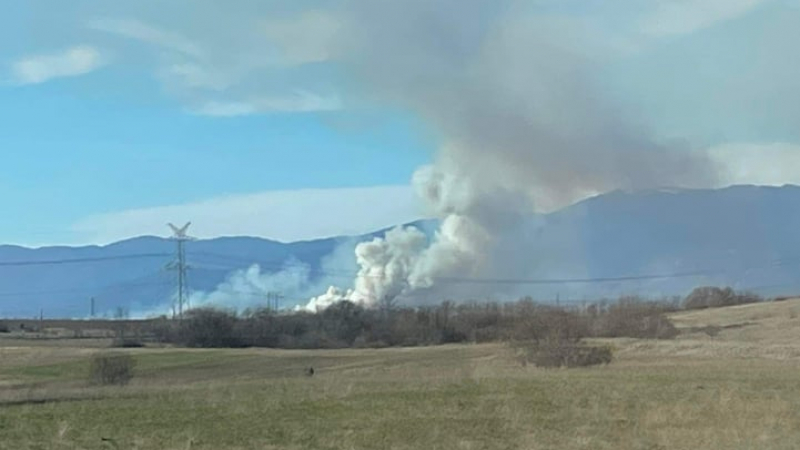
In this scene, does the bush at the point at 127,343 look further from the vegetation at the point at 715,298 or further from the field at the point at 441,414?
the vegetation at the point at 715,298

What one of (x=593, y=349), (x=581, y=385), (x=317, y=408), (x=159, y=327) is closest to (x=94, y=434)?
(x=317, y=408)

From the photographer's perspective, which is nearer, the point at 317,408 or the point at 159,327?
the point at 317,408

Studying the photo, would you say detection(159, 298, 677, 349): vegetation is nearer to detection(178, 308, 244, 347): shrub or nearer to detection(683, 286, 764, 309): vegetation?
detection(178, 308, 244, 347): shrub

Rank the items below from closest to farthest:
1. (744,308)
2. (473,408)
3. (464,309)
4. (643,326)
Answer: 1. (473,408)
2. (643,326)
3. (744,308)
4. (464,309)

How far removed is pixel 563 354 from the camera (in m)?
56.3

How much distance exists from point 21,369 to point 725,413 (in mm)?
61560

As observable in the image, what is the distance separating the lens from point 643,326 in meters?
111

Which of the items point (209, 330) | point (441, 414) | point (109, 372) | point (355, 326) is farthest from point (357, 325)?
point (441, 414)

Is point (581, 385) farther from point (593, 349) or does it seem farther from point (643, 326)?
point (643, 326)

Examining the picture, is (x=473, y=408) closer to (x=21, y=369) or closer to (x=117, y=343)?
(x=21, y=369)

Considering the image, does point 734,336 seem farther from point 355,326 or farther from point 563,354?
point 563,354

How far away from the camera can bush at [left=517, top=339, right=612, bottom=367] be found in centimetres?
5615

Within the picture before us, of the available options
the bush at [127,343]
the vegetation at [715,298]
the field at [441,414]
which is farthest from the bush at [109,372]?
the vegetation at [715,298]

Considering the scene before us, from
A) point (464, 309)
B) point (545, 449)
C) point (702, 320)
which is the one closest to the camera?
point (545, 449)
